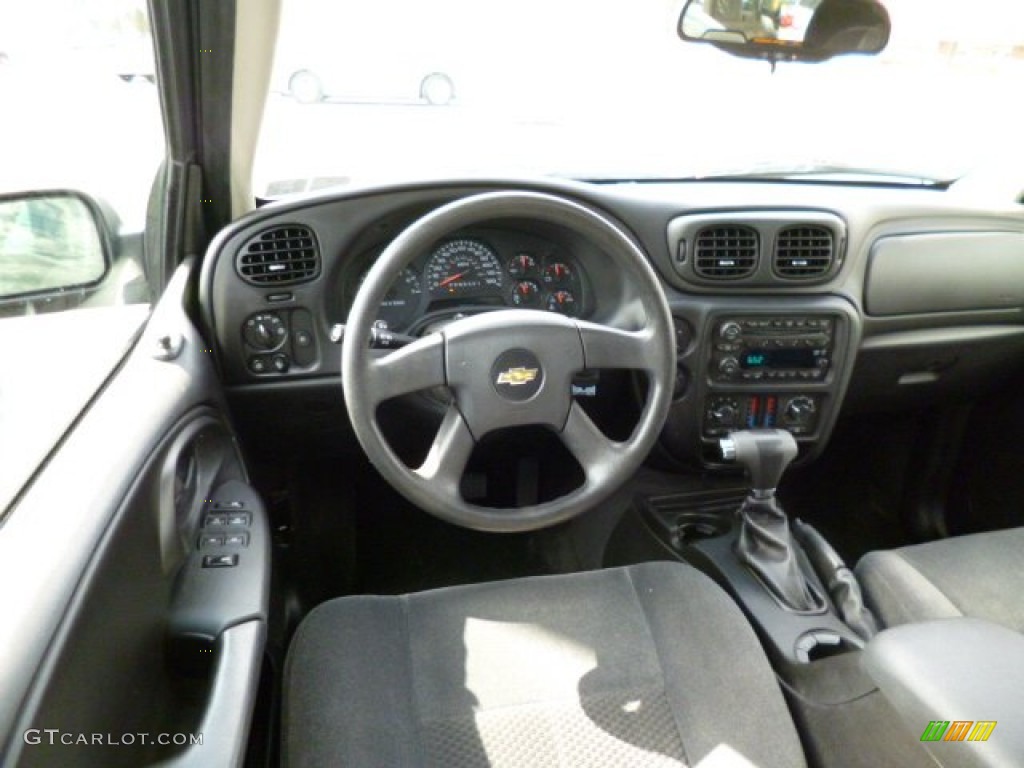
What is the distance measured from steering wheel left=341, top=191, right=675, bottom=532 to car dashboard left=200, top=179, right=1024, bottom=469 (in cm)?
33

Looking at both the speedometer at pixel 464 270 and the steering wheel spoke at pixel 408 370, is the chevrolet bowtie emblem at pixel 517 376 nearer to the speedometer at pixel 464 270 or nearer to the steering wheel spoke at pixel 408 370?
the steering wheel spoke at pixel 408 370

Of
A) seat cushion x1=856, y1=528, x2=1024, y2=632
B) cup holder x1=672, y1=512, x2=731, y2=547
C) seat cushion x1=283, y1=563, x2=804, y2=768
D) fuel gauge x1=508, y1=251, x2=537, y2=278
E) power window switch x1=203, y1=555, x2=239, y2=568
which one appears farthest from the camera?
cup holder x1=672, y1=512, x2=731, y2=547

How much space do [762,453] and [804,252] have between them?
56cm

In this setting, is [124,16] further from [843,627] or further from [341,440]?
[843,627]

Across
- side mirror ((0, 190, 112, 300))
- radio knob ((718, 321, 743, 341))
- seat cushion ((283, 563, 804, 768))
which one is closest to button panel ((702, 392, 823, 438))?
radio knob ((718, 321, 743, 341))

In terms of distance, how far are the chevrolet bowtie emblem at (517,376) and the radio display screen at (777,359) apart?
84 cm

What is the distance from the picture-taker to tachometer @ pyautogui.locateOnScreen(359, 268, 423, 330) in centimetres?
176

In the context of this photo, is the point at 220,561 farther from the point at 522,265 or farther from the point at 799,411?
the point at 799,411

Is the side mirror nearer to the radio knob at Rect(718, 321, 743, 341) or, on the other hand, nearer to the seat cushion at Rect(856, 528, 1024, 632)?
the radio knob at Rect(718, 321, 743, 341)

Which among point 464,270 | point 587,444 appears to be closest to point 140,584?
point 587,444

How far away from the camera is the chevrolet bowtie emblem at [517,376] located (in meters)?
1.39

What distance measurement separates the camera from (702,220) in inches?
75.6

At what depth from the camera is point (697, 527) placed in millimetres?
2146

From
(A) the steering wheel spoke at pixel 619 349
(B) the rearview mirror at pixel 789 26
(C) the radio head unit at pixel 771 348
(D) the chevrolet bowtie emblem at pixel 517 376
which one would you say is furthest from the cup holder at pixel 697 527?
(B) the rearview mirror at pixel 789 26
